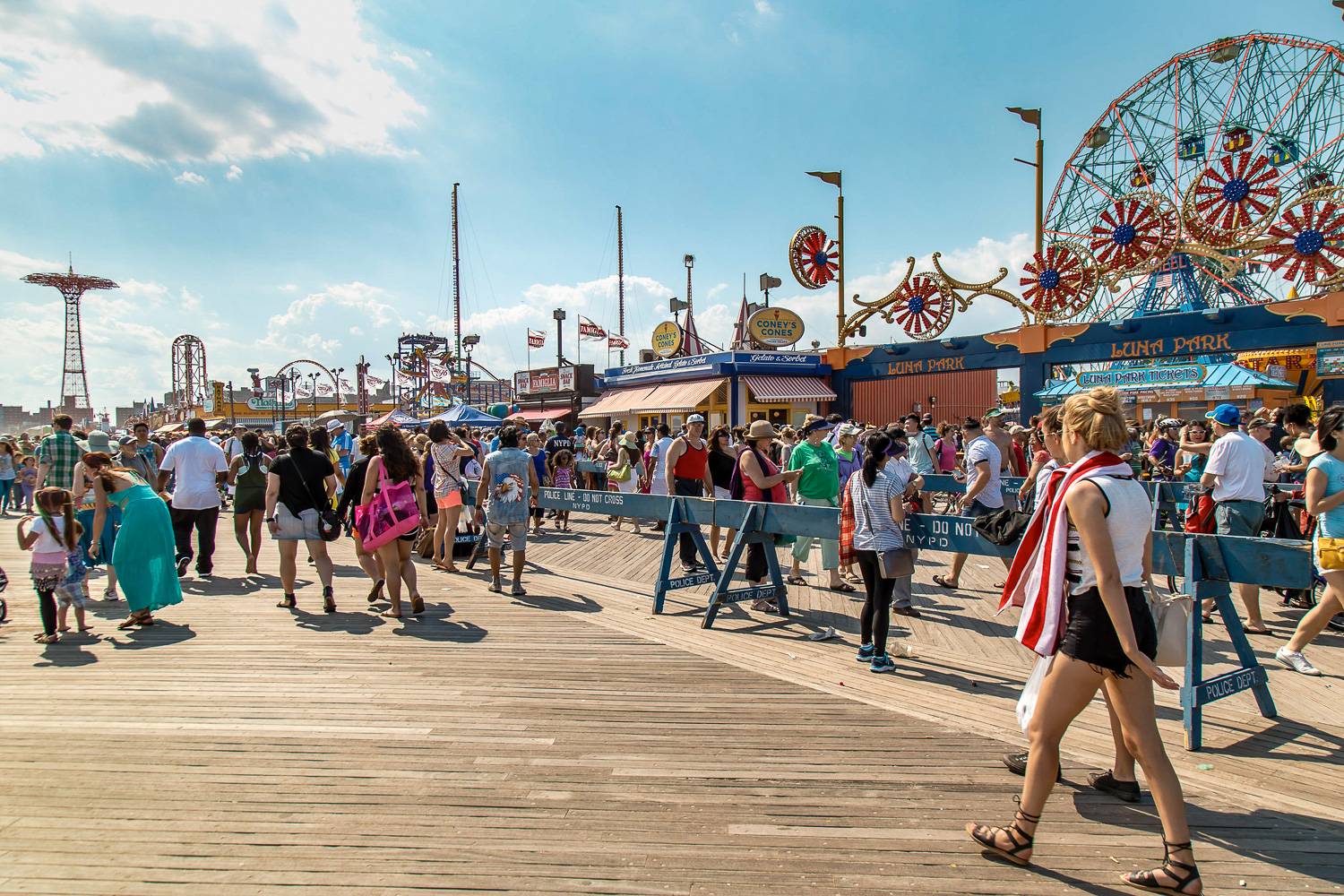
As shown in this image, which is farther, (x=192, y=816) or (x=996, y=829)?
(x=192, y=816)

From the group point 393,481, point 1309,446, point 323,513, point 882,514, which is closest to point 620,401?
point 323,513

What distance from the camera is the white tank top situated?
2.76 meters

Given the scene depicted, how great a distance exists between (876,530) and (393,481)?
173 inches

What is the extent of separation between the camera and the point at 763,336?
30.4 metres

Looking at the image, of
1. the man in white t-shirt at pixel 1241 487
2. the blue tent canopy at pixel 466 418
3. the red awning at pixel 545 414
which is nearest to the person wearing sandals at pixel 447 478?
the man in white t-shirt at pixel 1241 487

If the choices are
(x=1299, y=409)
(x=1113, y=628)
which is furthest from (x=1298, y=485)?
(x=1113, y=628)

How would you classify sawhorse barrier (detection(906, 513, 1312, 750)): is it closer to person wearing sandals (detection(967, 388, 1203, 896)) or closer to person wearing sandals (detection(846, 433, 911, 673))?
person wearing sandals (detection(967, 388, 1203, 896))

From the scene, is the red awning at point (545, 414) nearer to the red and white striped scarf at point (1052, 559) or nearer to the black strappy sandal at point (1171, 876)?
the red and white striped scarf at point (1052, 559)

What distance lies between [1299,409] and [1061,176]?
3179 centimetres

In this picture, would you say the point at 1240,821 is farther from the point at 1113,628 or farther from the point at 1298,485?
the point at 1298,485

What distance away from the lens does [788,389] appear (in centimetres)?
2880

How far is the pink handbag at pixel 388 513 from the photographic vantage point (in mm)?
6965

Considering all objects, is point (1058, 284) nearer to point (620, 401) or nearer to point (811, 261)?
point (811, 261)

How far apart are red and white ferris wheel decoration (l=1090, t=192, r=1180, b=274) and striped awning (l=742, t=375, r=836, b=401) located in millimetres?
10673
